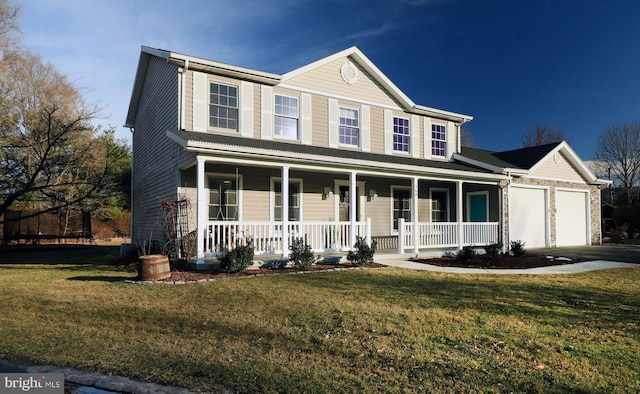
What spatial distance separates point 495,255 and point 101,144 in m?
21.7

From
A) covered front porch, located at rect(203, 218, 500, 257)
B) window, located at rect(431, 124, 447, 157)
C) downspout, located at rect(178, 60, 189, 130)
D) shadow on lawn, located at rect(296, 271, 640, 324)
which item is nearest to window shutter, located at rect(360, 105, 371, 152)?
covered front porch, located at rect(203, 218, 500, 257)

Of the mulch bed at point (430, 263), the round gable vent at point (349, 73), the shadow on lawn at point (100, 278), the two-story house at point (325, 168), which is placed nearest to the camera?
the shadow on lawn at point (100, 278)

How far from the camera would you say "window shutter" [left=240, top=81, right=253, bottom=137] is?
39.2 feet

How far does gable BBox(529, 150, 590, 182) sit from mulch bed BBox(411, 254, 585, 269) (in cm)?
505

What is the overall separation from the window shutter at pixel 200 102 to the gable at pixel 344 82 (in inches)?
106

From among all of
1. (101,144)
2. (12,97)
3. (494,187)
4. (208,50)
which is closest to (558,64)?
(494,187)

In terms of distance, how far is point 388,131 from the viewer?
48.5 ft

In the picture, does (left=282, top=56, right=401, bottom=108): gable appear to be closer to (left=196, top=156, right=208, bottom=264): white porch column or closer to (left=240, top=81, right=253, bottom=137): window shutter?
(left=240, top=81, right=253, bottom=137): window shutter

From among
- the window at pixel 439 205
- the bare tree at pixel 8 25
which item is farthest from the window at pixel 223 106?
the bare tree at pixel 8 25

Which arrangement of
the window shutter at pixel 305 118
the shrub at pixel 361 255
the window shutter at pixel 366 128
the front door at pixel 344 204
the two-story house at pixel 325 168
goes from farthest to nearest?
the window shutter at pixel 366 128 < the front door at pixel 344 204 < the window shutter at pixel 305 118 < the two-story house at pixel 325 168 < the shrub at pixel 361 255

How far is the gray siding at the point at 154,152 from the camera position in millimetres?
11625

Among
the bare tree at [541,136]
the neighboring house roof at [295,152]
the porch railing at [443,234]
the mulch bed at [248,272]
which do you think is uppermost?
the bare tree at [541,136]

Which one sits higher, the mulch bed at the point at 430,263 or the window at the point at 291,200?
the window at the point at 291,200

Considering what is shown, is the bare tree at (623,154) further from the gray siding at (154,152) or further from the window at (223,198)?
the gray siding at (154,152)
